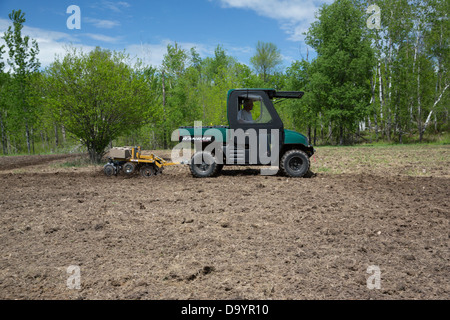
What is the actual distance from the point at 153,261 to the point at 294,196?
4084 mm

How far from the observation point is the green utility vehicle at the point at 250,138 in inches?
→ 353

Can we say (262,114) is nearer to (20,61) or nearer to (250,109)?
(250,109)

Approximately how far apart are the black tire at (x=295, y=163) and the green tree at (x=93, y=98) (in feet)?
26.6

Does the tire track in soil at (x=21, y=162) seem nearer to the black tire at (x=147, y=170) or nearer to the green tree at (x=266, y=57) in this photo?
the black tire at (x=147, y=170)

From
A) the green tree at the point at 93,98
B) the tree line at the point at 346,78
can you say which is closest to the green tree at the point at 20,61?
the tree line at the point at 346,78

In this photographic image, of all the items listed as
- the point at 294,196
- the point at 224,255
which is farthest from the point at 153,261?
the point at 294,196

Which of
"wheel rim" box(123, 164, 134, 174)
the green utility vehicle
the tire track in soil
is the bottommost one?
the tire track in soil

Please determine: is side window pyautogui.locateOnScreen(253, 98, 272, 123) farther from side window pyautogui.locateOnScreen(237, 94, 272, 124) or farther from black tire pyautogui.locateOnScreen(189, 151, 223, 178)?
black tire pyautogui.locateOnScreen(189, 151, 223, 178)

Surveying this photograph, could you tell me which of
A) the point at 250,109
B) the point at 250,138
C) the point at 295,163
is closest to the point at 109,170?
the point at 250,138

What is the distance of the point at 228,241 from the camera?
4.44m

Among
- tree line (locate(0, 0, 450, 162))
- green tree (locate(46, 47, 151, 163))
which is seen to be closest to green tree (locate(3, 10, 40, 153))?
tree line (locate(0, 0, 450, 162))

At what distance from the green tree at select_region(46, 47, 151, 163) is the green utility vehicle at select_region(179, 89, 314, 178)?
6234 millimetres

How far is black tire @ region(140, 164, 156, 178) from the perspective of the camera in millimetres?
9961
